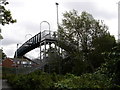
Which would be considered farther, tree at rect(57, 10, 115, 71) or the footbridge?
tree at rect(57, 10, 115, 71)

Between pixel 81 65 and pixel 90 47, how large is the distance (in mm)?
5860

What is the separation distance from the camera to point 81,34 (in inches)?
2009

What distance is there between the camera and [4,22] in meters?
15.2

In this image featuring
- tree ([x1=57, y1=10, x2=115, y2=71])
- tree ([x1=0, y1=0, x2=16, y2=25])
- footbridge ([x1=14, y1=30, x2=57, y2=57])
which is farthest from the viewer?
tree ([x1=57, y1=10, x2=115, y2=71])

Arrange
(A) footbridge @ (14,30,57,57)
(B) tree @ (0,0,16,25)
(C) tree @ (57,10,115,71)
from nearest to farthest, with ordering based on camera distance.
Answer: (B) tree @ (0,0,16,25) → (A) footbridge @ (14,30,57,57) → (C) tree @ (57,10,115,71)

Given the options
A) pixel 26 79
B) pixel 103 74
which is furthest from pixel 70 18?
Result: pixel 103 74

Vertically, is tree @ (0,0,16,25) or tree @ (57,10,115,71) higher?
tree @ (57,10,115,71)

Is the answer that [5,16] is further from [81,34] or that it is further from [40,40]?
[81,34]

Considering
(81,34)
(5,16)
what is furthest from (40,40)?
(5,16)

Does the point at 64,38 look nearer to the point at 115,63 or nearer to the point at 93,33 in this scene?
the point at 93,33

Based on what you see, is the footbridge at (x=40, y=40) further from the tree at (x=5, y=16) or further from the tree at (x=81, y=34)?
the tree at (x=5, y=16)

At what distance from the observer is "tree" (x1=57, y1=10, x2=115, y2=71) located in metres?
48.6

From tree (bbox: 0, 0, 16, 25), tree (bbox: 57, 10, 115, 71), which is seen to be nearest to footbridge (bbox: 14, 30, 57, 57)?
tree (bbox: 57, 10, 115, 71)

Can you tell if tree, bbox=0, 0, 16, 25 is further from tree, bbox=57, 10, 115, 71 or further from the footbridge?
tree, bbox=57, 10, 115, 71
